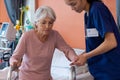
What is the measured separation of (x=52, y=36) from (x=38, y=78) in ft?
1.22

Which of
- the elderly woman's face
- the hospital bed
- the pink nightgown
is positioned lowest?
the hospital bed

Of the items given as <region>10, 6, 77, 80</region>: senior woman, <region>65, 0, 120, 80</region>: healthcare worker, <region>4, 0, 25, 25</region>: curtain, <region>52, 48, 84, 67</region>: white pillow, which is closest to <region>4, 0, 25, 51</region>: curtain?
<region>4, 0, 25, 25</region>: curtain

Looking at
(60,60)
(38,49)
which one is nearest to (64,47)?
(38,49)

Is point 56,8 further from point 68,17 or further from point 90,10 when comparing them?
point 90,10

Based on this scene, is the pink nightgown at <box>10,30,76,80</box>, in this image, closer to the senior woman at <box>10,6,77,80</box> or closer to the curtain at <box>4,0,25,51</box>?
the senior woman at <box>10,6,77,80</box>

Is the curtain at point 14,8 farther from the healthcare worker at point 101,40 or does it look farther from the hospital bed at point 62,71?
Answer: the healthcare worker at point 101,40

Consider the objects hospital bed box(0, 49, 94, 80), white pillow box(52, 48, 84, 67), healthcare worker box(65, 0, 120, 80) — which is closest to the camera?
healthcare worker box(65, 0, 120, 80)

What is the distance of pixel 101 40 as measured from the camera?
143 centimetres

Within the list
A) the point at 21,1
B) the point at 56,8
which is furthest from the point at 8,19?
the point at 56,8

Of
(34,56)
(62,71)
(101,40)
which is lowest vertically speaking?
(62,71)

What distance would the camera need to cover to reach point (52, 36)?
191 cm

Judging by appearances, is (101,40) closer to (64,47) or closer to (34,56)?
(64,47)

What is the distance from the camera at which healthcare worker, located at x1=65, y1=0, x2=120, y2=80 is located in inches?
52.5

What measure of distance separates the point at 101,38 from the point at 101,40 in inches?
0.7
